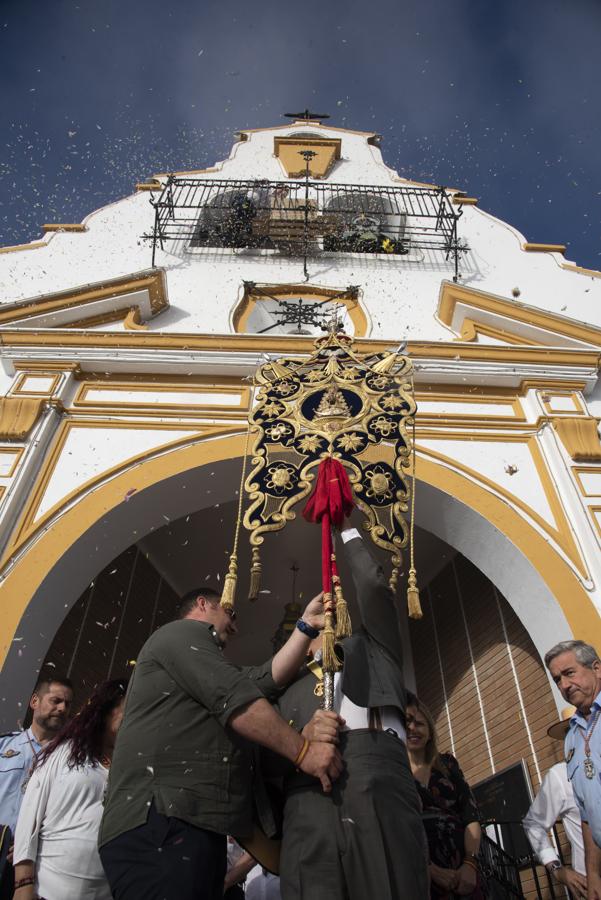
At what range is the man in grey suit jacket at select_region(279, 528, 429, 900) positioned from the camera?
1840mm

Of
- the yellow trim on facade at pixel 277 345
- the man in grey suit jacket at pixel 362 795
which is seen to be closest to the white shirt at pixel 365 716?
the man in grey suit jacket at pixel 362 795

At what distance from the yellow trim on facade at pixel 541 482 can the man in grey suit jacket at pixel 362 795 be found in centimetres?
284

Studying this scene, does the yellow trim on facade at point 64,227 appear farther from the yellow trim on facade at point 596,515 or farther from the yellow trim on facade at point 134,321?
the yellow trim on facade at point 596,515

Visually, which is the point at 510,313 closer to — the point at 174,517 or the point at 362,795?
the point at 174,517

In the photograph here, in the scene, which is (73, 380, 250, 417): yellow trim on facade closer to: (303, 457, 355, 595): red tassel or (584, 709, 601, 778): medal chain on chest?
(303, 457, 355, 595): red tassel

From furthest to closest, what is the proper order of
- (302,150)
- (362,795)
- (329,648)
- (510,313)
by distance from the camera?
(302,150)
(510,313)
(329,648)
(362,795)

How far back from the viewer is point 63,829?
2.37 meters

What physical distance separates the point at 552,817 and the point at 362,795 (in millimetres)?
1969

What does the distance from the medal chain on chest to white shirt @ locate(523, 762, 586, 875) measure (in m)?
0.63

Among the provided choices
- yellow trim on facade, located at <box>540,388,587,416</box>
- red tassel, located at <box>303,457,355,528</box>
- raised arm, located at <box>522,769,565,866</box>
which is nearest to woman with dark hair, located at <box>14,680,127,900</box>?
red tassel, located at <box>303,457,355,528</box>

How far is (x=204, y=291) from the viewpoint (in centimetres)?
720

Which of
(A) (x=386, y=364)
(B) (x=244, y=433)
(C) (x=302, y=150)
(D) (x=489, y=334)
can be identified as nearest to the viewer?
(A) (x=386, y=364)

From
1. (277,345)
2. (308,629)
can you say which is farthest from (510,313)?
(308,629)

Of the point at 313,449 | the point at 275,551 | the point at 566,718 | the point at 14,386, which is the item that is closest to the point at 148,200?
the point at 14,386
